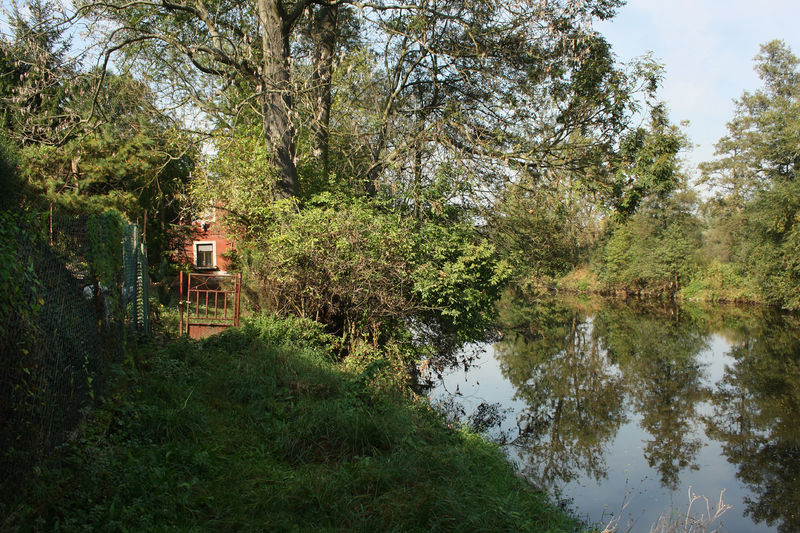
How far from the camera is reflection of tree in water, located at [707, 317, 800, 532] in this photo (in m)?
8.62

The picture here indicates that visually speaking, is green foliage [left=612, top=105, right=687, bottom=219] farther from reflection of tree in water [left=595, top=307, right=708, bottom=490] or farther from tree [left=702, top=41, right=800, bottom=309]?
tree [left=702, top=41, right=800, bottom=309]

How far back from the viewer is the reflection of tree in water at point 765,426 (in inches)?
340

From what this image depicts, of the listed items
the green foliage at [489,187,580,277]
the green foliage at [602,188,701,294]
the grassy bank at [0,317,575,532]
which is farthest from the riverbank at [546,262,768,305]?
the grassy bank at [0,317,575,532]

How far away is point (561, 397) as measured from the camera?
1361 cm

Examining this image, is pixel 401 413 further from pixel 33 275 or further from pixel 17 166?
pixel 17 166

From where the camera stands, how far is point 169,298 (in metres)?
17.2

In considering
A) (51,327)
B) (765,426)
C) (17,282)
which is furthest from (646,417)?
(17,282)

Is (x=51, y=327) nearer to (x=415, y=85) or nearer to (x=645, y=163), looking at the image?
(x=645, y=163)

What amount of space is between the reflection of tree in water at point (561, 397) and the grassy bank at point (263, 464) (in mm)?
2408

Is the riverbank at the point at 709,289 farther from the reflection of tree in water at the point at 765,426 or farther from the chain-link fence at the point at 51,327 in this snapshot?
the chain-link fence at the point at 51,327

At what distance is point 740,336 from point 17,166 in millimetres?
25590

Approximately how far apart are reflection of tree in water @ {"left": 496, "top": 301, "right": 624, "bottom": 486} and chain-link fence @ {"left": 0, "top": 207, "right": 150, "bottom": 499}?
6.63 metres

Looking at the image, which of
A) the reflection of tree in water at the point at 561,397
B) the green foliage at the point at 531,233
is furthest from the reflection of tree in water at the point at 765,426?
the green foliage at the point at 531,233

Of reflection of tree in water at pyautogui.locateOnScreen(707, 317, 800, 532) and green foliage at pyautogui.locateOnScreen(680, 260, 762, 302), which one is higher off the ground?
green foliage at pyautogui.locateOnScreen(680, 260, 762, 302)
